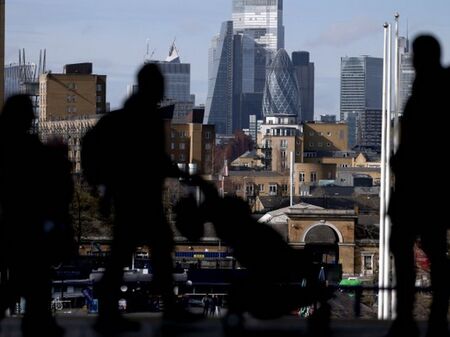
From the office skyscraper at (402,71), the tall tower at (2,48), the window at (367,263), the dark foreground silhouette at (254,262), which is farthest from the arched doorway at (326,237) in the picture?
the dark foreground silhouette at (254,262)

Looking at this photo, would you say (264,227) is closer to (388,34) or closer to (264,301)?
(264,301)

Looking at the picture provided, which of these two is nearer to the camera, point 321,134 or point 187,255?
point 187,255

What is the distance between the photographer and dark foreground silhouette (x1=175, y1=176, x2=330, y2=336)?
11312mm

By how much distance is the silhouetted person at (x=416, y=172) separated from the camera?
425 inches

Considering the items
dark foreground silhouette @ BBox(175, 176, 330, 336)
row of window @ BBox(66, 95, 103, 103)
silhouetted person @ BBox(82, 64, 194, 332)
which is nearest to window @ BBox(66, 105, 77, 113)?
row of window @ BBox(66, 95, 103, 103)

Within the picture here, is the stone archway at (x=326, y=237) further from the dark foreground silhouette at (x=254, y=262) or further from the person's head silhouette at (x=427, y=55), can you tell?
the person's head silhouette at (x=427, y=55)

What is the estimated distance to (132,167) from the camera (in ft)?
36.0

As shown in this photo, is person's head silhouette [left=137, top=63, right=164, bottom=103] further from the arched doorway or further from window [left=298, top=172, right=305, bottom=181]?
window [left=298, top=172, right=305, bottom=181]

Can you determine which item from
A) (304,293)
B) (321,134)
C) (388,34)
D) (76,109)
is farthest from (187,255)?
(321,134)

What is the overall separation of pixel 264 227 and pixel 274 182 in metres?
113

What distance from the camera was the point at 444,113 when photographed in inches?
427

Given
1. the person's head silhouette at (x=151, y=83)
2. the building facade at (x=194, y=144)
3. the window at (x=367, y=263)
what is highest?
the building facade at (x=194, y=144)

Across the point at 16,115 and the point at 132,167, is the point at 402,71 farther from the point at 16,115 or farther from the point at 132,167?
the point at 16,115

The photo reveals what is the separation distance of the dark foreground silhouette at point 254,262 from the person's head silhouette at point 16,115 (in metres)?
1.23
